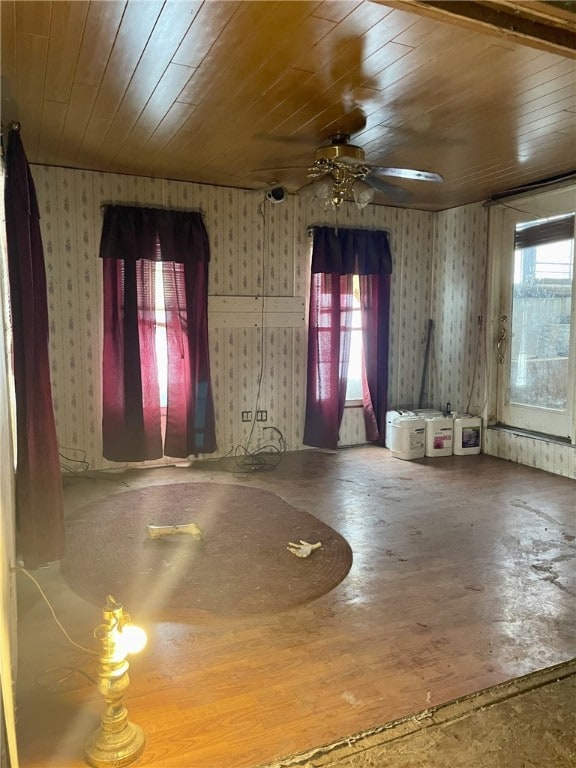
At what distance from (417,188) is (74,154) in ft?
9.04

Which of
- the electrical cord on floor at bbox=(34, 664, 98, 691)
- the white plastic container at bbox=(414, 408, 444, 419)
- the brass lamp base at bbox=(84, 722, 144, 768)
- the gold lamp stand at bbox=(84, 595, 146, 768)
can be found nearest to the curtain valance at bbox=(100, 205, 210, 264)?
the white plastic container at bbox=(414, 408, 444, 419)

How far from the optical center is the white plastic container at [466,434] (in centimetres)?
549

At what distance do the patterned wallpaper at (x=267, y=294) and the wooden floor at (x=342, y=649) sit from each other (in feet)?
6.07

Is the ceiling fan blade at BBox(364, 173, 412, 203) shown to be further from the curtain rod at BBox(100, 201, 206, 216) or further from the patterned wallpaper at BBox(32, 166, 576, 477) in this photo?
the curtain rod at BBox(100, 201, 206, 216)

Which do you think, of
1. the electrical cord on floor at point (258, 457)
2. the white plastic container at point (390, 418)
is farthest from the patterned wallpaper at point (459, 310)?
the electrical cord on floor at point (258, 457)

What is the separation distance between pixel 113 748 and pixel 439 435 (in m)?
4.25

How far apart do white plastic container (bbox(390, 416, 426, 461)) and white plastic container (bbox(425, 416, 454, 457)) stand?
0.06 metres

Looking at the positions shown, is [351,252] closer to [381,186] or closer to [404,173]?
[381,186]

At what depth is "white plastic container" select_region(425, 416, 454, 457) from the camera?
543 centimetres

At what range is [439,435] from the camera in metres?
5.46

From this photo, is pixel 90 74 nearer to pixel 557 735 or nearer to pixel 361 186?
pixel 361 186

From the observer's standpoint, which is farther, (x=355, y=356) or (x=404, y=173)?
(x=355, y=356)

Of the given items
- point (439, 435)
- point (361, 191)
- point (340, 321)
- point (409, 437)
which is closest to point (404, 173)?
point (361, 191)

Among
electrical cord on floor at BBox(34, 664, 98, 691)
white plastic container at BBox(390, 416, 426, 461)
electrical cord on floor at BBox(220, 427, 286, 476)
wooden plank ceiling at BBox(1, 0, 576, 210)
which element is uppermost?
wooden plank ceiling at BBox(1, 0, 576, 210)
